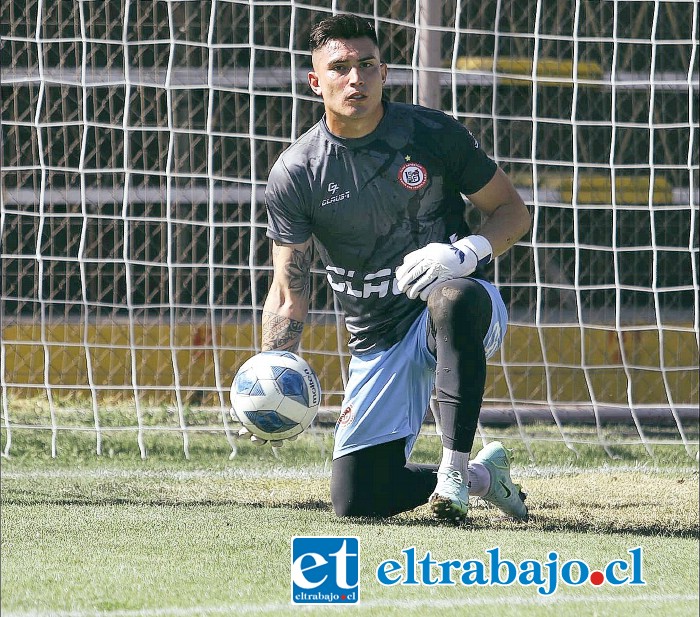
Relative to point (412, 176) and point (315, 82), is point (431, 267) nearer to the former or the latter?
point (412, 176)

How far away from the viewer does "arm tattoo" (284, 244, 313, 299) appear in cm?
470

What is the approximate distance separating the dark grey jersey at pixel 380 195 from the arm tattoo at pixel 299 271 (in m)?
0.06

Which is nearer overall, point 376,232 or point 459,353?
point 459,353

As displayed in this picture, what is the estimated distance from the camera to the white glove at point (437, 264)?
165 inches

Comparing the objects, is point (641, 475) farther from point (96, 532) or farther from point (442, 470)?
point (96, 532)

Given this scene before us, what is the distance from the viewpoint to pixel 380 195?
4625 mm

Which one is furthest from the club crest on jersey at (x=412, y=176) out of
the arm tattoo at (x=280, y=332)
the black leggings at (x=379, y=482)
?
the black leggings at (x=379, y=482)

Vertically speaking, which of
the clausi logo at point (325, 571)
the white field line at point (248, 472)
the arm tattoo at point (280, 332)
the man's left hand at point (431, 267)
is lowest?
the white field line at point (248, 472)

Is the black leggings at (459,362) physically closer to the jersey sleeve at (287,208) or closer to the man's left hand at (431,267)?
the man's left hand at (431,267)

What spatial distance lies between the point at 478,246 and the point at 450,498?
927 millimetres

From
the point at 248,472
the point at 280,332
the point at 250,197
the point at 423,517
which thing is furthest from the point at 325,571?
the point at 250,197

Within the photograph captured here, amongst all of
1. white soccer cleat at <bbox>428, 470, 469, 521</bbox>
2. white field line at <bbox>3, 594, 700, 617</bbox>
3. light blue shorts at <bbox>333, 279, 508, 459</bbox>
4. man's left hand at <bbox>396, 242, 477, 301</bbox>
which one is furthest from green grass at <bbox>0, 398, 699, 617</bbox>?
man's left hand at <bbox>396, 242, 477, 301</bbox>

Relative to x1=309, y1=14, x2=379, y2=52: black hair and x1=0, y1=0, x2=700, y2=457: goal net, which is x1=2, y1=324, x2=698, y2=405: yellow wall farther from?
x1=309, y1=14, x2=379, y2=52: black hair

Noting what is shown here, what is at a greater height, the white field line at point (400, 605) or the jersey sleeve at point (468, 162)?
the jersey sleeve at point (468, 162)
